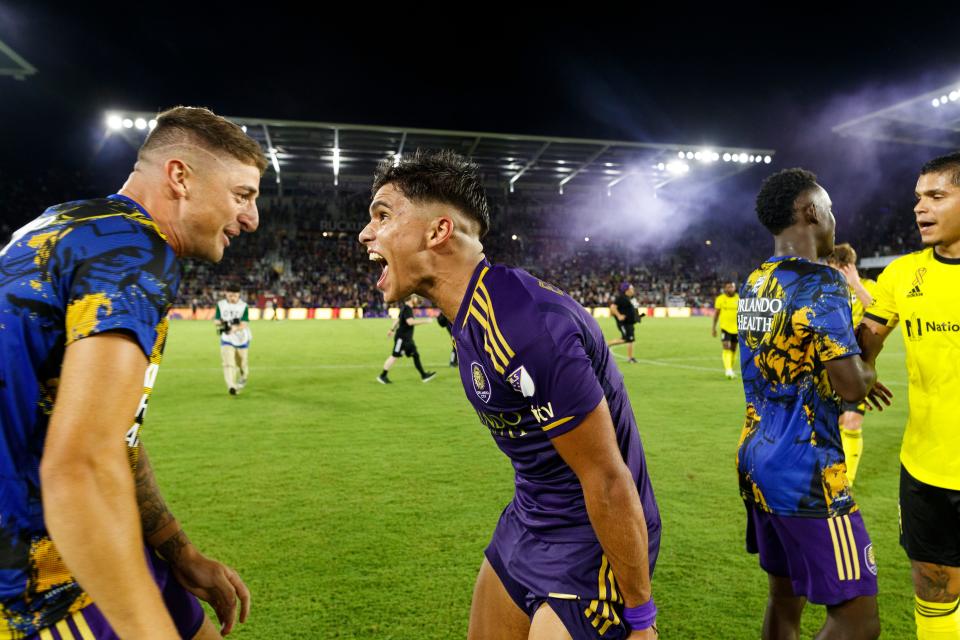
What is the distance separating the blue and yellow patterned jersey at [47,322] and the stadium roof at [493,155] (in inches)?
1425

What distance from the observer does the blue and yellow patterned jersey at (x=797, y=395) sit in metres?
2.59

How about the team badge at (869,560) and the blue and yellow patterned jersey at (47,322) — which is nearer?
the blue and yellow patterned jersey at (47,322)

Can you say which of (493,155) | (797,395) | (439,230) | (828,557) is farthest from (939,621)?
(493,155)

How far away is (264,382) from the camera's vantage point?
13.3 metres

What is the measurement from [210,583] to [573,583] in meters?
1.23

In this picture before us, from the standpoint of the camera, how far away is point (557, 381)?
164 cm

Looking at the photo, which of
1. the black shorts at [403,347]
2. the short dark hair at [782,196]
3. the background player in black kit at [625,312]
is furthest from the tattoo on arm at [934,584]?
the background player in black kit at [625,312]

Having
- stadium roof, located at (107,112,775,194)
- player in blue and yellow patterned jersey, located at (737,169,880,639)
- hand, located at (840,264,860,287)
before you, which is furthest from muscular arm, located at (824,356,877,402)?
stadium roof, located at (107,112,775,194)

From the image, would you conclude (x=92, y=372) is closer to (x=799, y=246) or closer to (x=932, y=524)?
(x=799, y=246)

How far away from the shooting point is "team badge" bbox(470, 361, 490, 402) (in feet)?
6.16

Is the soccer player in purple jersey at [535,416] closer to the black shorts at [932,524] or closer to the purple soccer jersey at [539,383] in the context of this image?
the purple soccer jersey at [539,383]

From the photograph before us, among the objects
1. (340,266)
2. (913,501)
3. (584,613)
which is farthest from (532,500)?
(340,266)

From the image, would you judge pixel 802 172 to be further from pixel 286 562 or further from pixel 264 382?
pixel 264 382

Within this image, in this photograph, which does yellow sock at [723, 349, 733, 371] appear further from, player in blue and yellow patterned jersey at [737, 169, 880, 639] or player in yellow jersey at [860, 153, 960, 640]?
player in blue and yellow patterned jersey at [737, 169, 880, 639]
